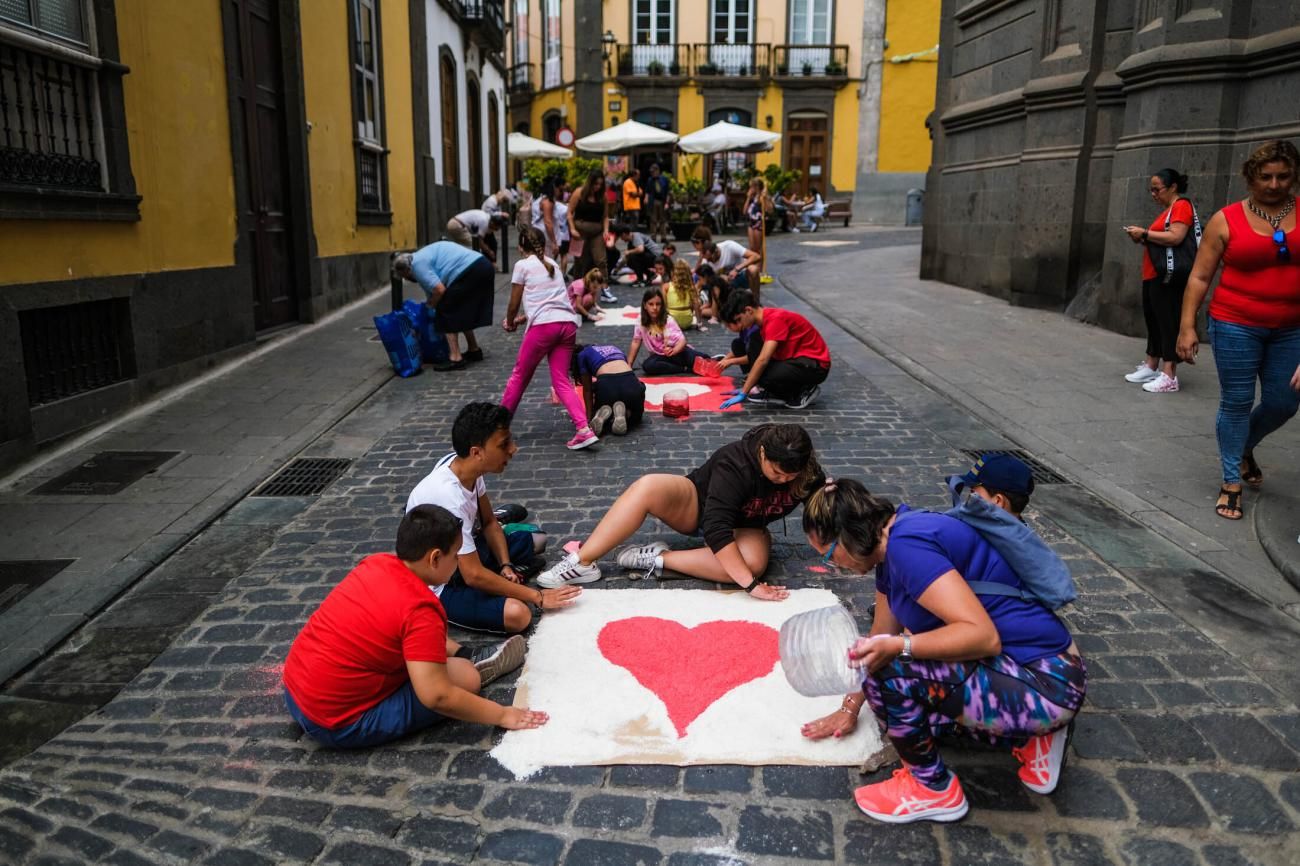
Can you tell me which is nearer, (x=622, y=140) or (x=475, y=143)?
(x=475, y=143)

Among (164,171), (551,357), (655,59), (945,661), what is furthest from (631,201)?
(945,661)

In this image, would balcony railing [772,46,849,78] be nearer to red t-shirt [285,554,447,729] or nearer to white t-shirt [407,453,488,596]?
white t-shirt [407,453,488,596]

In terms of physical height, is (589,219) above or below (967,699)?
above

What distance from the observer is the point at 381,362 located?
10.3 metres

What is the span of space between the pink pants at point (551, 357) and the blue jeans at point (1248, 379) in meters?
4.07

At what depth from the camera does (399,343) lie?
32.0 feet

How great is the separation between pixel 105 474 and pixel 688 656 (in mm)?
4428

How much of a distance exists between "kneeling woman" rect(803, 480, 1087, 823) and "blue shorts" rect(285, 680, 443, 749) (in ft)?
4.91

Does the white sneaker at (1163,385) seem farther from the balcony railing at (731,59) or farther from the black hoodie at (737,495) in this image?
the balcony railing at (731,59)

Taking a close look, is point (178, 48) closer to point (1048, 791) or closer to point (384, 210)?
point (384, 210)

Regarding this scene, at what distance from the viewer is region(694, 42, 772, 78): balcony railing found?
37.4m

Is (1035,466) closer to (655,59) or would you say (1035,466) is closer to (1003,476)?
(1003,476)

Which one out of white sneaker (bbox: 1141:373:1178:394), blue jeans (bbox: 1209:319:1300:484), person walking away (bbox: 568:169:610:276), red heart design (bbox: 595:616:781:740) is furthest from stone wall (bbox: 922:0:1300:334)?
red heart design (bbox: 595:616:781:740)

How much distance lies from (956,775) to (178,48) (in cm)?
886
